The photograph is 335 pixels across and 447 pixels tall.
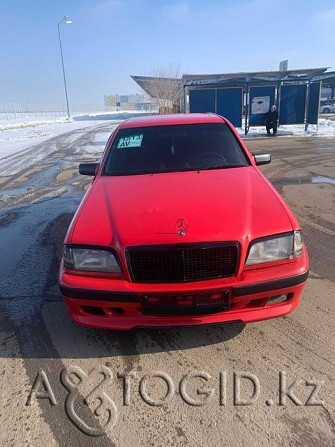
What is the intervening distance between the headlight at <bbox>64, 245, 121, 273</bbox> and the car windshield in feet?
4.11

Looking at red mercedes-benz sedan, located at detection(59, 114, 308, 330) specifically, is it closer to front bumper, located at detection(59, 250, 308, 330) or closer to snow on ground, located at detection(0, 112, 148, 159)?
front bumper, located at detection(59, 250, 308, 330)

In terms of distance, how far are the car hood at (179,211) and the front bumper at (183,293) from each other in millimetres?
262

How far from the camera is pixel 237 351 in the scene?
2.34m

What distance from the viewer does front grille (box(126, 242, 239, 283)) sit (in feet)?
6.79

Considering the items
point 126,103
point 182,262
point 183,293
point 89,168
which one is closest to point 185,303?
point 183,293

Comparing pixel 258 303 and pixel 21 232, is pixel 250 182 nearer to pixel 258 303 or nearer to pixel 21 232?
pixel 258 303

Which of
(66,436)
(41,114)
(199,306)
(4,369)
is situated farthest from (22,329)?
(41,114)

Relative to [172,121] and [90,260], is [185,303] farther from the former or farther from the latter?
[172,121]

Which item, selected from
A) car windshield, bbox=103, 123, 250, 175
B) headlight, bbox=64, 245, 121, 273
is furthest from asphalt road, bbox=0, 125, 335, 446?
car windshield, bbox=103, 123, 250, 175

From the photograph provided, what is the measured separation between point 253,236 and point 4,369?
78.4 inches

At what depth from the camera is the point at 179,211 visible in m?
2.34

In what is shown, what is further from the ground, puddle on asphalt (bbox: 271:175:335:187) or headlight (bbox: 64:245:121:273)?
headlight (bbox: 64:245:121:273)

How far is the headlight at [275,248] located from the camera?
85.3 inches

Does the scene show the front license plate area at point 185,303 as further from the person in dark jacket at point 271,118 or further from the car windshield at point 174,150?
the person in dark jacket at point 271,118
